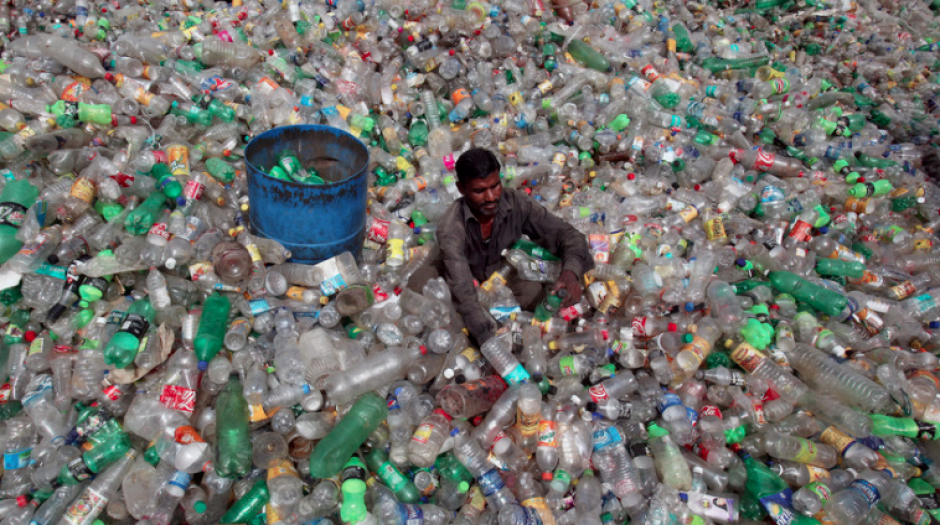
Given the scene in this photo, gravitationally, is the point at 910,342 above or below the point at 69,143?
below

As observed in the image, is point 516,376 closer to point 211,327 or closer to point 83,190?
point 211,327

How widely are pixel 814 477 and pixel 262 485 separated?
2775 millimetres

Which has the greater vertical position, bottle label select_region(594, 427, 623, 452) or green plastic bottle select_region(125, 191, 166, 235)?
green plastic bottle select_region(125, 191, 166, 235)

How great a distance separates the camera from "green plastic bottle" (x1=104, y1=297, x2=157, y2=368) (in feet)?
9.16

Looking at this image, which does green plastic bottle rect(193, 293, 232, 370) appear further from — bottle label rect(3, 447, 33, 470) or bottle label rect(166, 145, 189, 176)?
bottle label rect(166, 145, 189, 176)

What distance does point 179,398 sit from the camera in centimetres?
275

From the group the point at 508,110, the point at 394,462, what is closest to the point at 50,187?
the point at 394,462

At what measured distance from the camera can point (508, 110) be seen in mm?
5320

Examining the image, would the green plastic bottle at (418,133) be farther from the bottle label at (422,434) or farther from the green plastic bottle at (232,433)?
the bottle label at (422,434)

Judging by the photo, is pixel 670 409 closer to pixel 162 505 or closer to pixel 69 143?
pixel 162 505

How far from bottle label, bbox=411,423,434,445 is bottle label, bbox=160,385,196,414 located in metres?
1.13

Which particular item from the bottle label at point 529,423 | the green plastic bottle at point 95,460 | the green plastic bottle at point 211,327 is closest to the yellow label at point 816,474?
the bottle label at point 529,423

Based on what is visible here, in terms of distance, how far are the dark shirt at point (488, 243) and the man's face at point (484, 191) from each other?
0.18m

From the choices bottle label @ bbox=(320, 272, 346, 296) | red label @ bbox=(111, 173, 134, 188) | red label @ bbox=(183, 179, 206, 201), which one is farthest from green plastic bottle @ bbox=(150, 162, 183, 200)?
bottle label @ bbox=(320, 272, 346, 296)
